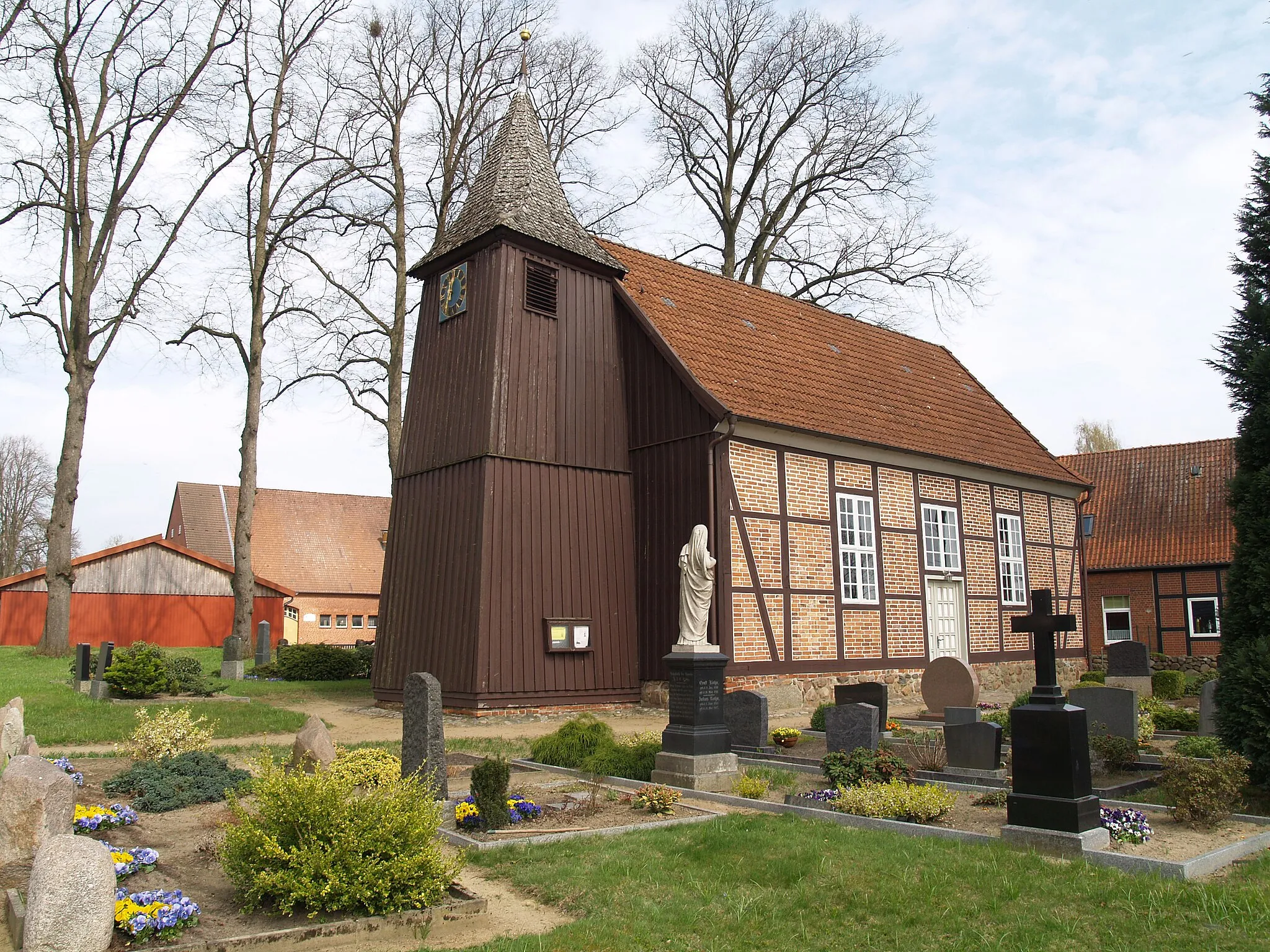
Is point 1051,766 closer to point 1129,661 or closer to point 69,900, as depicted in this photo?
point 69,900

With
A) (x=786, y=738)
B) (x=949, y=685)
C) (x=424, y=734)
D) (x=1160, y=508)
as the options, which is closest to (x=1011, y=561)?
(x=949, y=685)

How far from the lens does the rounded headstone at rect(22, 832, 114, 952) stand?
177 inches

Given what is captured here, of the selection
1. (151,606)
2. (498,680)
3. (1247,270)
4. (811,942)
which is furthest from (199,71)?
(811,942)

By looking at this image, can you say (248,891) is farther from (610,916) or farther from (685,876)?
(685,876)

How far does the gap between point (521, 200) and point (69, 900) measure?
1398cm

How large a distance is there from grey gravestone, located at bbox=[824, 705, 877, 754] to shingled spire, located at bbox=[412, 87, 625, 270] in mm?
9741

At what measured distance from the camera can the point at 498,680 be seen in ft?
47.3

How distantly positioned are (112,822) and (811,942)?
17.0ft

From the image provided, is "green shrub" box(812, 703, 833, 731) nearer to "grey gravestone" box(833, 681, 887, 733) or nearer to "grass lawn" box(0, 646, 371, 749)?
"grey gravestone" box(833, 681, 887, 733)

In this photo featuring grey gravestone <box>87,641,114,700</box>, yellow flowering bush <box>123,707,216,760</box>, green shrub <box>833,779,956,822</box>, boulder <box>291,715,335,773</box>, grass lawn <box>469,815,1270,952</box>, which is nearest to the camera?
grass lawn <box>469,815,1270,952</box>

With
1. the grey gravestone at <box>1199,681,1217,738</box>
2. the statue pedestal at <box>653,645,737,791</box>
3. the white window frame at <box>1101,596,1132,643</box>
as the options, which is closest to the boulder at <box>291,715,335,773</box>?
the statue pedestal at <box>653,645,737,791</box>

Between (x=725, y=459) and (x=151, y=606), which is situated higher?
(x=725, y=459)

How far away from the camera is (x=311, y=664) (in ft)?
71.8

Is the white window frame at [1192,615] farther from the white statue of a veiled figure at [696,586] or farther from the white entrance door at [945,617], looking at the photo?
the white statue of a veiled figure at [696,586]
